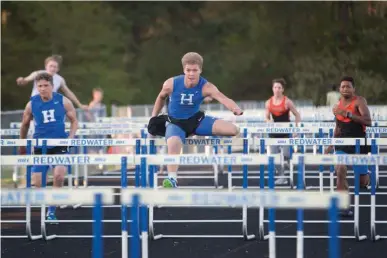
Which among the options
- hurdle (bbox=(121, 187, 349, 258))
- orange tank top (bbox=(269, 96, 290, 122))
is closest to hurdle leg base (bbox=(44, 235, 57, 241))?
hurdle (bbox=(121, 187, 349, 258))

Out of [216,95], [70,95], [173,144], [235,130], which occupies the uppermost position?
[70,95]

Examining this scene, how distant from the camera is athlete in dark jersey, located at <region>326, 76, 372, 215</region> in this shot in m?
16.1

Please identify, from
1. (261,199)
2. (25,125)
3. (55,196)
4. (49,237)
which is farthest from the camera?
(25,125)

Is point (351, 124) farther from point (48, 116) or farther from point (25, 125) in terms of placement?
point (25, 125)

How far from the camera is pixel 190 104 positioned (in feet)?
47.5

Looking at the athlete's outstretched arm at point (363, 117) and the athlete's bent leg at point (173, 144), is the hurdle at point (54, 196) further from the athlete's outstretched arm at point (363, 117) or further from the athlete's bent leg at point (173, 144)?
the athlete's outstretched arm at point (363, 117)

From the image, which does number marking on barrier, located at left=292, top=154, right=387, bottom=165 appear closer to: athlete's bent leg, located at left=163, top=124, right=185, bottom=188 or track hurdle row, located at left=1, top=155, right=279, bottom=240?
track hurdle row, located at left=1, top=155, right=279, bottom=240

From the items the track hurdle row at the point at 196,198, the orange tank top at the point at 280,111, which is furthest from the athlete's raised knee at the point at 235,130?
the orange tank top at the point at 280,111

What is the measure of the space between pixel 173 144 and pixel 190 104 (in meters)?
0.83

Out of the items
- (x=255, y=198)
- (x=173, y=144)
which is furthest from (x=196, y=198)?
(x=173, y=144)

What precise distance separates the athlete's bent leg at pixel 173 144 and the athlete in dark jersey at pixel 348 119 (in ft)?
9.08

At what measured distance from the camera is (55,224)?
1666cm

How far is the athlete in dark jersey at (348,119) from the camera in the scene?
16.1 metres

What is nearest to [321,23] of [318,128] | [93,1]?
[93,1]
